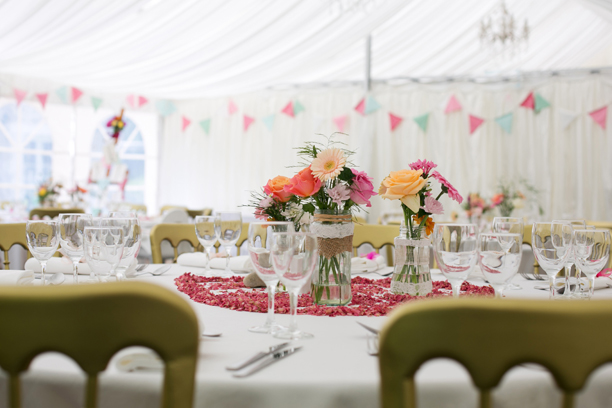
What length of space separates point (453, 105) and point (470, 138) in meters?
0.44

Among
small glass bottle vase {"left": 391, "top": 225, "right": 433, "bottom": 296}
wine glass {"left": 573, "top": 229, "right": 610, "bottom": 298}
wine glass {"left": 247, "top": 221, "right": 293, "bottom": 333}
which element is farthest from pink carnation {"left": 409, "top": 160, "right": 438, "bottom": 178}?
wine glass {"left": 247, "top": 221, "right": 293, "bottom": 333}

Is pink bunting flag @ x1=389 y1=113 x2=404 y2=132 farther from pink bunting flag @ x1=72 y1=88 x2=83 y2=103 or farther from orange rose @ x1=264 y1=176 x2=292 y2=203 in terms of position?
orange rose @ x1=264 y1=176 x2=292 y2=203

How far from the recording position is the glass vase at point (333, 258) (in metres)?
1.18

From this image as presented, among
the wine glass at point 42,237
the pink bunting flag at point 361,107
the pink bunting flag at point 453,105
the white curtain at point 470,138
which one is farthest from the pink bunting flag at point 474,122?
the wine glass at point 42,237

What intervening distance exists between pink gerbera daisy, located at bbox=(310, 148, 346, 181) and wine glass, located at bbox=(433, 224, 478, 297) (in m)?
0.26

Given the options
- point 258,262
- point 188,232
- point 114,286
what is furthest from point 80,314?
point 188,232

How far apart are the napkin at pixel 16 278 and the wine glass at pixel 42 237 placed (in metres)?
0.09

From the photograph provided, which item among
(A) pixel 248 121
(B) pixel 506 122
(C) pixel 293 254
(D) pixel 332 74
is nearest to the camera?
(C) pixel 293 254

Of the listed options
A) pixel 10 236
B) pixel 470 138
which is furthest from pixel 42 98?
pixel 10 236

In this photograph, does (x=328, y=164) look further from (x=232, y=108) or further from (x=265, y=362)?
(x=232, y=108)

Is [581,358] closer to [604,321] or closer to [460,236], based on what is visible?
[604,321]

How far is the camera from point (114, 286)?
A: 19.9 inches

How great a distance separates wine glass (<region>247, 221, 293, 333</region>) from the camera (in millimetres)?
927

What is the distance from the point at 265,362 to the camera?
2.43 ft
